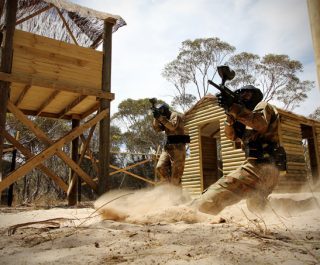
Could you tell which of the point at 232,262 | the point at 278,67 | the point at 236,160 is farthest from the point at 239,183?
the point at 278,67

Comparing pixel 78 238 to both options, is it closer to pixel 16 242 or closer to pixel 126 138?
pixel 16 242

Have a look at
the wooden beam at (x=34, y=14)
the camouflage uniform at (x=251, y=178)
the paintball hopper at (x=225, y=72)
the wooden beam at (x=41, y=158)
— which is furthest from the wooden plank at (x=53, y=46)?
the camouflage uniform at (x=251, y=178)

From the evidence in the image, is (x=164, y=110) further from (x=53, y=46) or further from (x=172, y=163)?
(x=53, y=46)

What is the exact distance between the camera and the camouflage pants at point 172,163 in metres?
6.04

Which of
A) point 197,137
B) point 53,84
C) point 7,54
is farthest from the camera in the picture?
point 197,137

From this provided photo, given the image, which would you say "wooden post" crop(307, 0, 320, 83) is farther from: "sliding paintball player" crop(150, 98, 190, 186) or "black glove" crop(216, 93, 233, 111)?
"sliding paintball player" crop(150, 98, 190, 186)

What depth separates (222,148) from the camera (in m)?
11.0

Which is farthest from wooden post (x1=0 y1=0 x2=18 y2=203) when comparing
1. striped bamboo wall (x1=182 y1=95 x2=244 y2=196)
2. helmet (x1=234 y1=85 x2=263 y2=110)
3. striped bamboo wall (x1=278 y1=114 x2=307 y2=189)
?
striped bamboo wall (x1=278 y1=114 x2=307 y2=189)

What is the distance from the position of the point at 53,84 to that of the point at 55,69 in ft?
1.22

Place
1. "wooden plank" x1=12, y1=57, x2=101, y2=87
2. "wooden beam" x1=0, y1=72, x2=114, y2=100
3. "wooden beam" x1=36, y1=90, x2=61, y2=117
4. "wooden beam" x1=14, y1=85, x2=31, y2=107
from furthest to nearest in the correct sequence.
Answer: "wooden beam" x1=36, y1=90, x2=61, y2=117, "wooden beam" x1=14, y1=85, x2=31, y2=107, "wooden plank" x1=12, y1=57, x2=101, y2=87, "wooden beam" x1=0, y1=72, x2=114, y2=100

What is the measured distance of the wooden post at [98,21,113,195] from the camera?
6246mm

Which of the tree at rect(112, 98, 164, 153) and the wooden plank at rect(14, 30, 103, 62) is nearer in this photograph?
the wooden plank at rect(14, 30, 103, 62)

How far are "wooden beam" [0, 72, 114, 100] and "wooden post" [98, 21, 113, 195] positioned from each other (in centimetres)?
16

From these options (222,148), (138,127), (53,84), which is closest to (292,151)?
(222,148)
